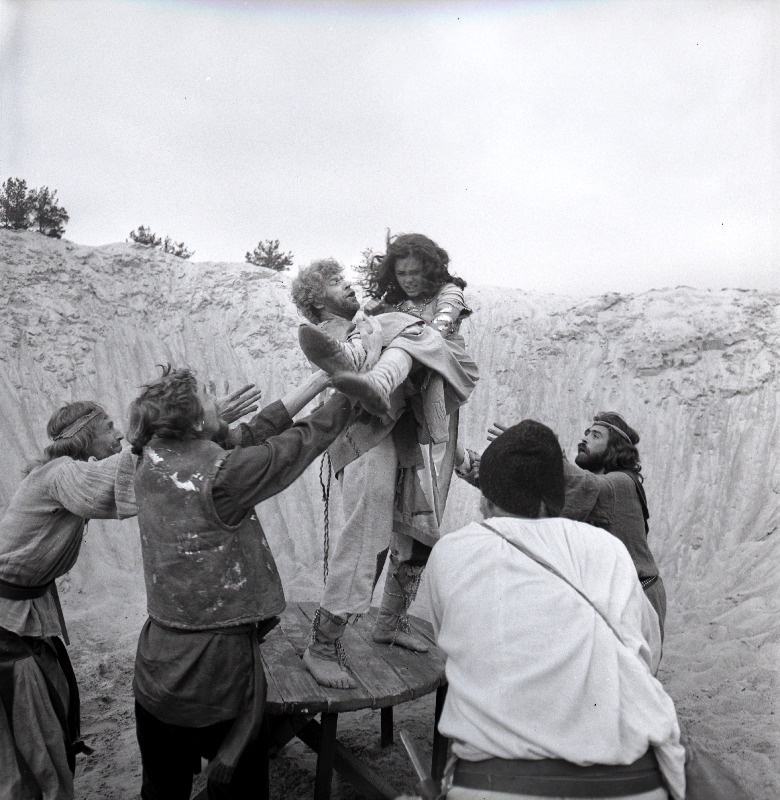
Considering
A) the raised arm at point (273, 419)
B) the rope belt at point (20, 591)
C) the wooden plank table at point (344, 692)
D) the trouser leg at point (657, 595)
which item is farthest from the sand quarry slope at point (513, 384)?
the raised arm at point (273, 419)

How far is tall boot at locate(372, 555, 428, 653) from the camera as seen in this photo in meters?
3.71

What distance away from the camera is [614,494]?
3900mm

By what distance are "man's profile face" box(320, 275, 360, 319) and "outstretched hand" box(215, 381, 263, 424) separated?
24.6 inches

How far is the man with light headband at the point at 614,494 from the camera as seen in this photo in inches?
148

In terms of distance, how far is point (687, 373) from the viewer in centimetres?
1105

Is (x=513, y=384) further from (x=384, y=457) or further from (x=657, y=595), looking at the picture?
(x=384, y=457)

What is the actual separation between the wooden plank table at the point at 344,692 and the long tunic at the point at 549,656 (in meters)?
1.09

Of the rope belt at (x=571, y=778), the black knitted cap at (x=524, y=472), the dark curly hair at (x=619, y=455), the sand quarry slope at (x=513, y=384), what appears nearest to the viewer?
the rope belt at (x=571, y=778)

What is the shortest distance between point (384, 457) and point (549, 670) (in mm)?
1672

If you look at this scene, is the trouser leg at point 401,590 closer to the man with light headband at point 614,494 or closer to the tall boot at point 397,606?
the tall boot at point 397,606

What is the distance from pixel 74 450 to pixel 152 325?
341 inches

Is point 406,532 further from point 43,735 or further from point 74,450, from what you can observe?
point 43,735

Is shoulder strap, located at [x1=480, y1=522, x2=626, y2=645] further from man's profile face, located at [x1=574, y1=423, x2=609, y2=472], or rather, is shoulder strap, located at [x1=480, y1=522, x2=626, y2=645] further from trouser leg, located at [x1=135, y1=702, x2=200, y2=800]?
man's profile face, located at [x1=574, y1=423, x2=609, y2=472]

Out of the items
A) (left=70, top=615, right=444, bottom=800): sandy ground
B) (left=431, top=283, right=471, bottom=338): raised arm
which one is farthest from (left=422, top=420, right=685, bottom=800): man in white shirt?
(left=70, top=615, right=444, bottom=800): sandy ground
